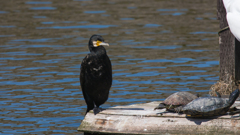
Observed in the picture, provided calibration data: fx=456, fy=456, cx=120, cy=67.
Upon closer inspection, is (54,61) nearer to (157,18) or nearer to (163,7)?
(157,18)

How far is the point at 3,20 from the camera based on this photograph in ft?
60.2

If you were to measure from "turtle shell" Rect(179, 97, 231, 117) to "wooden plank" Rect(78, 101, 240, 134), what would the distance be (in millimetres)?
83

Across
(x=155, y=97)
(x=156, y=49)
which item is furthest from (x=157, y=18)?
(x=155, y=97)

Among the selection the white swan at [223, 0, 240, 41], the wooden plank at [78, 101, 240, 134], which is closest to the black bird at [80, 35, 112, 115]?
the wooden plank at [78, 101, 240, 134]

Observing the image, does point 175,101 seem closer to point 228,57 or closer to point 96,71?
point 96,71

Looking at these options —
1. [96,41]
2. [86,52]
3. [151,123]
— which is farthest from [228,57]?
[86,52]

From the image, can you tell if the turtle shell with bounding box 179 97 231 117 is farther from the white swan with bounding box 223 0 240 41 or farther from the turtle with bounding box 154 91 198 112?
the white swan with bounding box 223 0 240 41

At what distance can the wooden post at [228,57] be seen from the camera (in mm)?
7715

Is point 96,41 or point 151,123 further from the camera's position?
point 96,41

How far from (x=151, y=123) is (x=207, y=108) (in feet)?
2.55

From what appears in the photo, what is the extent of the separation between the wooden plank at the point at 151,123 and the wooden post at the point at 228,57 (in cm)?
121

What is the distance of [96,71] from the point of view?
253 inches

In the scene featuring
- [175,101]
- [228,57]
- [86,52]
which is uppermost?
[228,57]

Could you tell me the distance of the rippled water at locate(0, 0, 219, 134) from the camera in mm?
8852
